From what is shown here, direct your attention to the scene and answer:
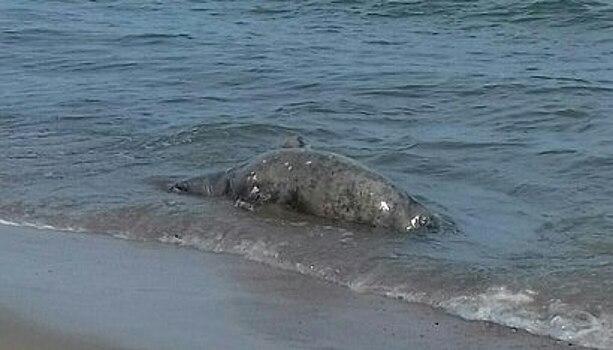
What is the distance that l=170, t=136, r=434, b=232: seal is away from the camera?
7188 mm

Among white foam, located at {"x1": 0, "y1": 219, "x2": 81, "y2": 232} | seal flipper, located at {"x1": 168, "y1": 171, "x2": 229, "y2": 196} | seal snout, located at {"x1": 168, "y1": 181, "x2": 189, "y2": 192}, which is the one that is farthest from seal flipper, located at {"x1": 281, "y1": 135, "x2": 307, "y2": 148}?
white foam, located at {"x1": 0, "y1": 219, "x2": 81, "y2": 232}

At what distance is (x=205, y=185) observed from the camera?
785 centimetres

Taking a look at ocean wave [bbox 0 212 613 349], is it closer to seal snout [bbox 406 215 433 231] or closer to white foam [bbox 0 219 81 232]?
white foam [bbox 0 219 81 232]

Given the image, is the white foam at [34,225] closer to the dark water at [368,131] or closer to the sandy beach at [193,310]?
the dark water at [368,131]

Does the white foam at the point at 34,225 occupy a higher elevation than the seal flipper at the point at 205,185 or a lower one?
higher

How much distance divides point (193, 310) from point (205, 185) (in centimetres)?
236

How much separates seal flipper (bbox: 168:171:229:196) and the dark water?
0.13 meters

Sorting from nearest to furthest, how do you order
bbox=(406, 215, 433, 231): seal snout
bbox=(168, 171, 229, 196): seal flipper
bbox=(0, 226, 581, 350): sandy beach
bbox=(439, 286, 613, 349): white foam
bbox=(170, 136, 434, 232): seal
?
1. bbox=(0, 226, 581, 350): sandy beach
2. bbox=(439, 286, 613, 349): white foam
3. bbox=(406, 215, 433, 231): seal snout
4. bbox=(170, 136, 434, 232): seal
5. bbox=(168, 171, 229, 196): seal flipper

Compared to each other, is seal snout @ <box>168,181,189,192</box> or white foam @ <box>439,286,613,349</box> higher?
white foam @ <box>439,286,613,349</box>

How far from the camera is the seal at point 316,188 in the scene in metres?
7.19

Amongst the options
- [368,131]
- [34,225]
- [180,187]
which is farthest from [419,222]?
[368,131]

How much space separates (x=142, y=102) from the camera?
10695 millimetres

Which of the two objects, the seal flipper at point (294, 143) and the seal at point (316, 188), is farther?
the seal flipper at point (294, 143)

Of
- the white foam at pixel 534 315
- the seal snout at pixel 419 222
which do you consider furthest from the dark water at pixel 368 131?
the seal snout at pixel 419 222
